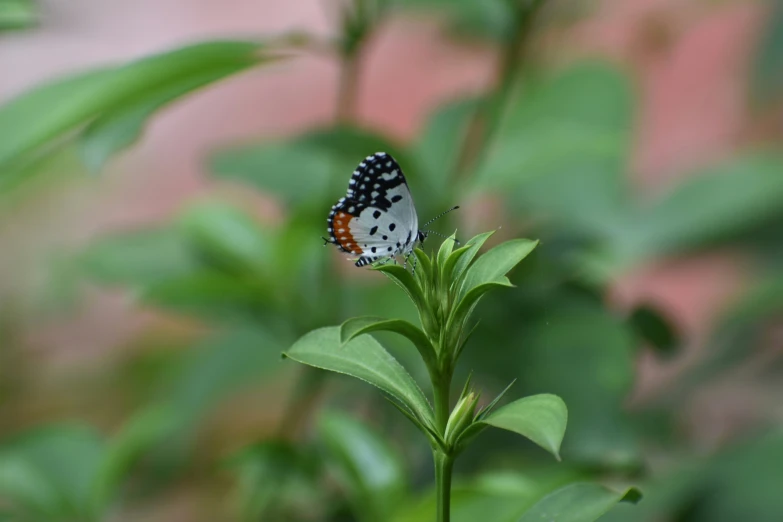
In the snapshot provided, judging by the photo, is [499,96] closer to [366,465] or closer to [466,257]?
[366,465]

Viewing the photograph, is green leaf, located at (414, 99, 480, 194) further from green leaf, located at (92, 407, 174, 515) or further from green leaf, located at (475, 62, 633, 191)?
green leaf, located at (92, 407, 174, 515)

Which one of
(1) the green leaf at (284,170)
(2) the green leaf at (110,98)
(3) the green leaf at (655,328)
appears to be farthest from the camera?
(1) the green leaf at (284,170)

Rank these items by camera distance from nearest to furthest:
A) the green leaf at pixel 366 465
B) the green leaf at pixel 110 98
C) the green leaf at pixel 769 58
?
the green leaf at pixel 110 98 < the green leaf at pixel 366 465 < the green leaf at pixel 769 58

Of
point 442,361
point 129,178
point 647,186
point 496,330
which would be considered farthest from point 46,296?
point 442,361

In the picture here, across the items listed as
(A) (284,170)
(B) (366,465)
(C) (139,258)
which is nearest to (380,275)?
(A) (284,170)

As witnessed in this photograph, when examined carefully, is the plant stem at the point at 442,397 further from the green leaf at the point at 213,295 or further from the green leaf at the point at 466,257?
the green leaf at the point at 213,295

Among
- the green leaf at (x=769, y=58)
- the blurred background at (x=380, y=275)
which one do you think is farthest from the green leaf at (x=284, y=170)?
the green leaf at (x=769, y=58)

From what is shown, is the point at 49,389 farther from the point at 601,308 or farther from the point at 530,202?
the point at 601,308
